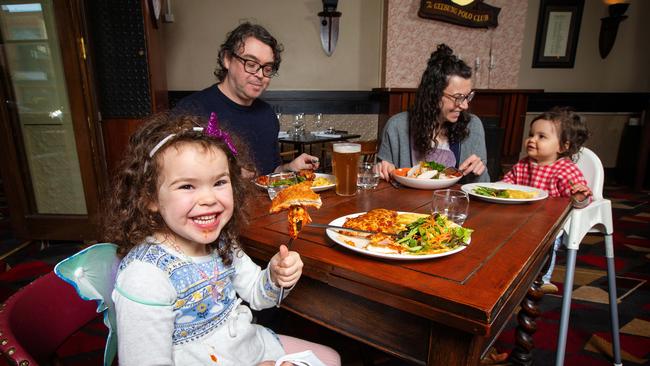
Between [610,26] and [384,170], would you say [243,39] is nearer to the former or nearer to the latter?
[384,170]

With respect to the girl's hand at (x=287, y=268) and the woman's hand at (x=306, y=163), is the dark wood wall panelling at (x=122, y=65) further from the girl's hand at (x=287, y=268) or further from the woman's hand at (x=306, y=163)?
the girl's hand at (x=287, y=268)

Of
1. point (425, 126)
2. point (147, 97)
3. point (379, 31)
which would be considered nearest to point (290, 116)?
point (379, 31)

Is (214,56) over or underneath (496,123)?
over

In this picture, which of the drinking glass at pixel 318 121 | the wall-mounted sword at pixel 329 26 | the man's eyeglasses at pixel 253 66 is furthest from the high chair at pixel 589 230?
the wall-mounted sword at pixel 329 26

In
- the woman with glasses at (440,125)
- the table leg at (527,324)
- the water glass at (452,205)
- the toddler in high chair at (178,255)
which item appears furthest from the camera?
the woman with glasses at (440,125)

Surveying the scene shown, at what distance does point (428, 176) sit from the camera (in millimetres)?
1712

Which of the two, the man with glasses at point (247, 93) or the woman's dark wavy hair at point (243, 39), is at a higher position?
the woman's dark wavy hair at point (243, 39)

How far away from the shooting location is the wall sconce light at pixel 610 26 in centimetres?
533

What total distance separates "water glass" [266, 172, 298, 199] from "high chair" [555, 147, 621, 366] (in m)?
1.16

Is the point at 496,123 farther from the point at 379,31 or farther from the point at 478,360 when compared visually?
the point at 478,360

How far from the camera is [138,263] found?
85 cm

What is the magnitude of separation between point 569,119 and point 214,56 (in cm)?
464

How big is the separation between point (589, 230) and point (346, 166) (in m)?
1.15

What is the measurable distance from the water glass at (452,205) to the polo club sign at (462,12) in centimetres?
459
